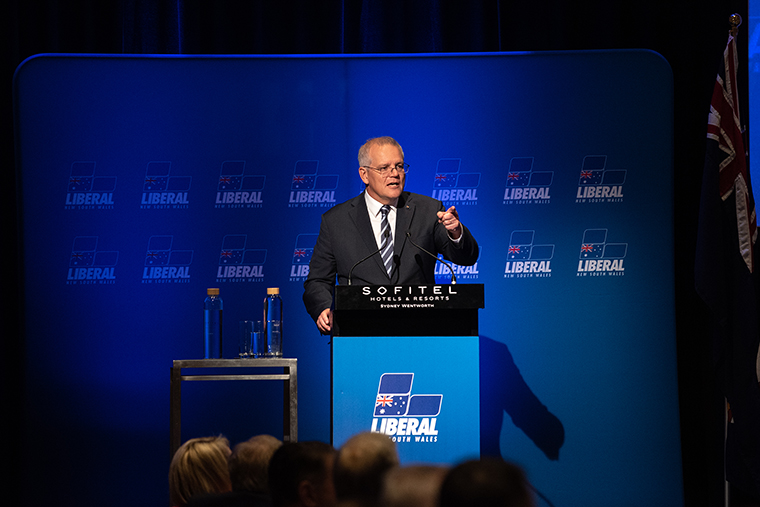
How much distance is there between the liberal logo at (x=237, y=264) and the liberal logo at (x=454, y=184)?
115 cm

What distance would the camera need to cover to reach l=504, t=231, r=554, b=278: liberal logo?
4.59 m

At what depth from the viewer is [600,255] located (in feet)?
15.0

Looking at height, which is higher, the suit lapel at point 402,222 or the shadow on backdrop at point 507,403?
the suit lapel at point 402,222

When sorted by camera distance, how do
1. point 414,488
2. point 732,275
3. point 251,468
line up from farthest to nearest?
point 732,275, point 251,468, point 414,488

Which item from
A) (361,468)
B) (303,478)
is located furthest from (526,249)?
(361,468)

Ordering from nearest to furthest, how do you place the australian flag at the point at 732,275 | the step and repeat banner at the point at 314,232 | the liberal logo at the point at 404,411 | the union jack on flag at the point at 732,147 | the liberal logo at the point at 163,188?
the liberal logo at the point at 404,411 → the australian flag at the point at 732,275 → the union jack on flag at the point at 732,147 → the step and repeat banner at the point at 314,232 → the liberal logo at the point at 163,188

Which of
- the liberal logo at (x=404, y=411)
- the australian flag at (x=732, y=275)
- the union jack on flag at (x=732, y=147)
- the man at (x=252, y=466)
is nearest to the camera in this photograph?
the man at (x=252, y=466)

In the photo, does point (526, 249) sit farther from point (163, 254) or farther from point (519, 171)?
point (163, 254)

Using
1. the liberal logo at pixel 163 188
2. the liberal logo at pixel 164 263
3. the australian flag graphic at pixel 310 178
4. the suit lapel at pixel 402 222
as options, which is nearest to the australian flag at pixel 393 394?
the suit lapel at pixel 402 222

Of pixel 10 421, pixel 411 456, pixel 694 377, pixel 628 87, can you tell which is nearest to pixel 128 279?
pixel 10 421

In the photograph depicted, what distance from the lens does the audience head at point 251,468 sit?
2189 millimetres

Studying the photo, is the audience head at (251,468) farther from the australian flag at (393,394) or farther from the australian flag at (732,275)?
the australian flag at (732,275)

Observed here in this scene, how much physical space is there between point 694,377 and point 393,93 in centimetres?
264

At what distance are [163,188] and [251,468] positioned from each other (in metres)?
2.76
